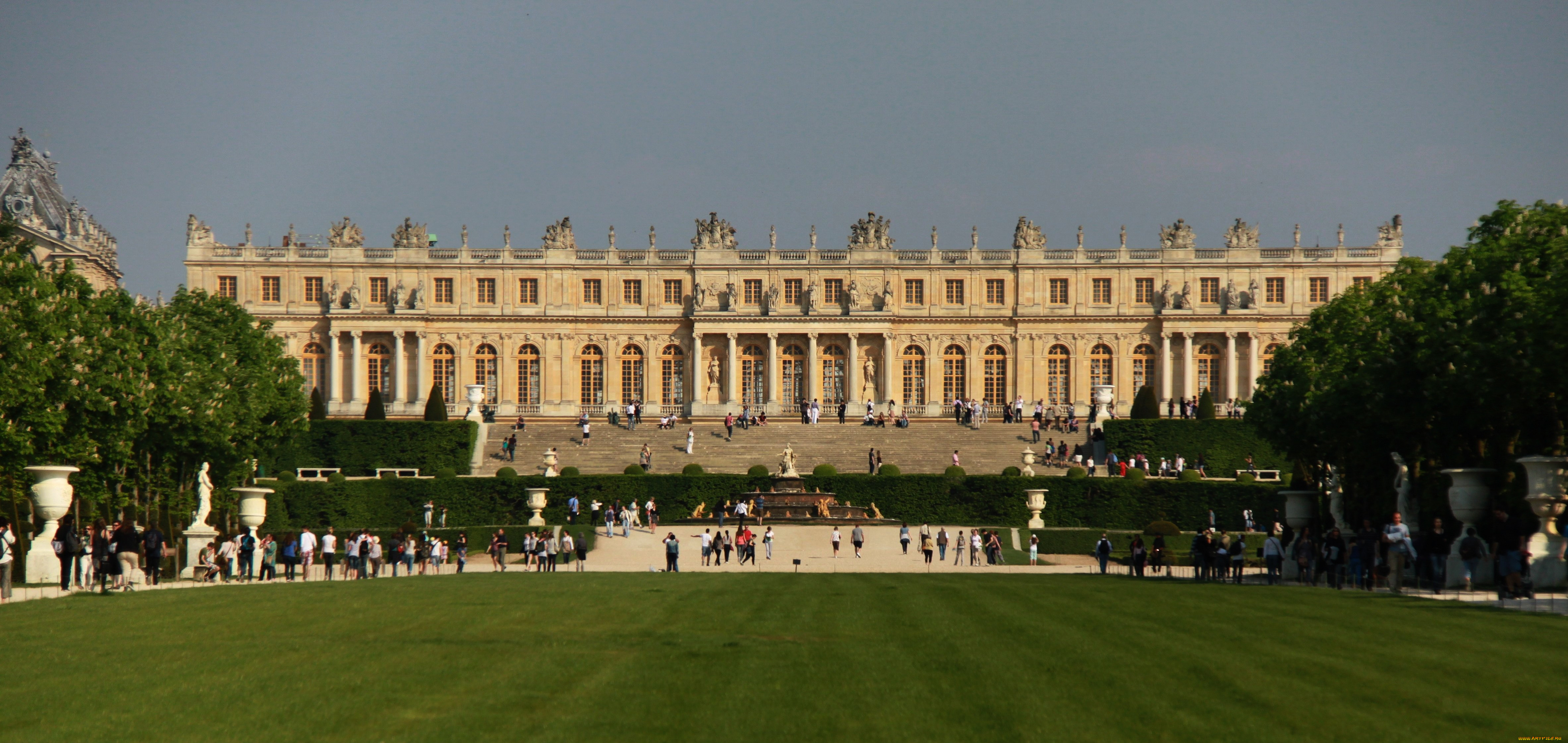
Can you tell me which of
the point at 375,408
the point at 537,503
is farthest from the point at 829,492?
the point at 375,408

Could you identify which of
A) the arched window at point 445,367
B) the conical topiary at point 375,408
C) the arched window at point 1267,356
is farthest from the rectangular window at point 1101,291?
the conical topiary at point 375,408

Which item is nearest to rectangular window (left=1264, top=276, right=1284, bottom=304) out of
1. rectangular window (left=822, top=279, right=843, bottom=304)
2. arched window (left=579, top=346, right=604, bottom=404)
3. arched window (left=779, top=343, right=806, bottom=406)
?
rectangular window (left=822, top=279, right=843, bottom=304)

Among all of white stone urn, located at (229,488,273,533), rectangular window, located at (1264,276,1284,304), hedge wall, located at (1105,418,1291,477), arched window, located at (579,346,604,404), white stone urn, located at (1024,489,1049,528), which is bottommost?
white stone urn, located at (1024,489,1049,528)

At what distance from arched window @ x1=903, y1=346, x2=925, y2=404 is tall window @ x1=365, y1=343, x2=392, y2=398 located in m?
27.3

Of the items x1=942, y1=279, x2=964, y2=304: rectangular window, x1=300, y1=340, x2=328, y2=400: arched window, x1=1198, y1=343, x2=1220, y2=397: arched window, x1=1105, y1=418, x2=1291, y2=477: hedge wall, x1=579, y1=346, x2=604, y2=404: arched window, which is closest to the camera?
x1=1105, y1=418, x2=1291, y2=477: hedge wall

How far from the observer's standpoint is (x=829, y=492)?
50.6 meters

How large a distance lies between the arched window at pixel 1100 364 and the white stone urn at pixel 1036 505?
1120 inches

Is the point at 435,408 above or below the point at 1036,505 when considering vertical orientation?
above

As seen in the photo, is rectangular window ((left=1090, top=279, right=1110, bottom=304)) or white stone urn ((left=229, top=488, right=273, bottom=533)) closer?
white stone urn ((left=229, top=488, right=273, bottom=533))

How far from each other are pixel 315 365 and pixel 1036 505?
141 ft

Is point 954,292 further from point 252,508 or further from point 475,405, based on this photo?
point 252,508

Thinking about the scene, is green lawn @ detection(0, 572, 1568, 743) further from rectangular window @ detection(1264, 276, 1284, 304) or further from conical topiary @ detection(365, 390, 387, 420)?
rectangular window @ detection(1264, 276, 1284, 304)

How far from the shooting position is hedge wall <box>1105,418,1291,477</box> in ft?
192

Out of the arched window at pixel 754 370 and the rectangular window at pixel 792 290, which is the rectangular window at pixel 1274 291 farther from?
the arched window at pixel 754 370
